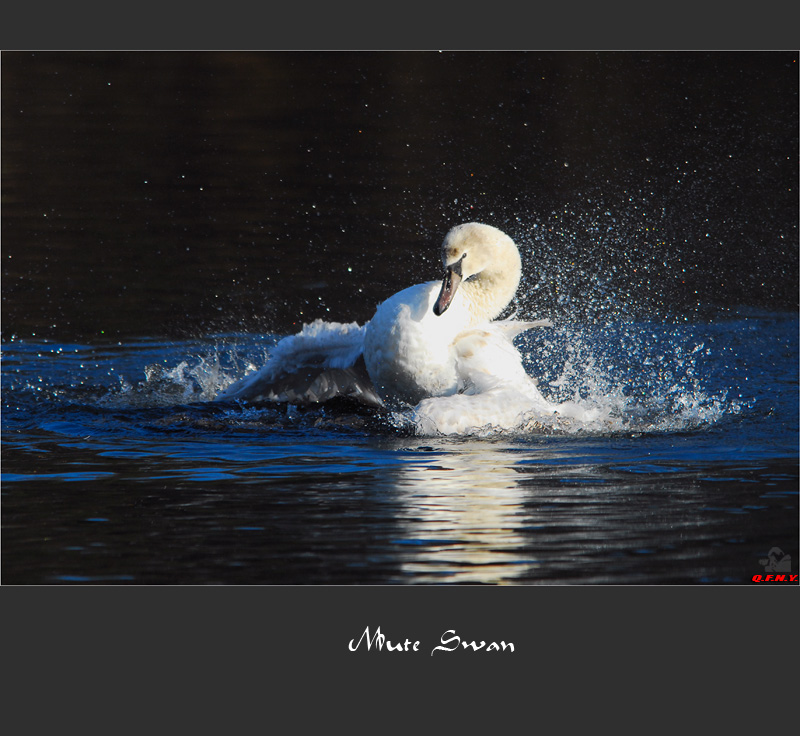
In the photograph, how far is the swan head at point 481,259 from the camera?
25.9 feet

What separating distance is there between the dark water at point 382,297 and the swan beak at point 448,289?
80 centimetres

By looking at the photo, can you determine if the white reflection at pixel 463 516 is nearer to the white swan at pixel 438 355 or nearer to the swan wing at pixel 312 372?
the white swan at pixel 438 355

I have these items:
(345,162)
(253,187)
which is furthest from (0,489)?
(345,162)

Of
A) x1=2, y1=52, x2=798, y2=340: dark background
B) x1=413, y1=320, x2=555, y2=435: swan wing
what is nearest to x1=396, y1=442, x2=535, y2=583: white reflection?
x1=413, y1=320, x2=555, y2=435: swan wing

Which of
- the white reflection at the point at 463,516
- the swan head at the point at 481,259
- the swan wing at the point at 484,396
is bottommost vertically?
the white reflection at the point at 463,516

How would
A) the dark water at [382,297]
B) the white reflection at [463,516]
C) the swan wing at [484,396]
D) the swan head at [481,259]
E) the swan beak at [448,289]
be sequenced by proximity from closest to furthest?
the white reflection at [463,516] < the dark water at [382,297] < the swan wing at [484,396] < the swan beak at [448,289] < the swan head at [481,259]

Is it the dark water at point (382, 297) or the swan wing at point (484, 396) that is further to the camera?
the swan wing at point (484, 396)

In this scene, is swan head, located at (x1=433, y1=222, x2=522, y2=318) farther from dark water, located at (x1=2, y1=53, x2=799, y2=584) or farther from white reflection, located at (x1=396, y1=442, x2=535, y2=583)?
white reflection, located at (x1=396, y1=442, x2=535, y2=583)

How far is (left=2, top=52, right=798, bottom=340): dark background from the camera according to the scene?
12953mm

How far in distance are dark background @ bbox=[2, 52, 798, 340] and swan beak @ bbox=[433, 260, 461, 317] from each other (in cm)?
437

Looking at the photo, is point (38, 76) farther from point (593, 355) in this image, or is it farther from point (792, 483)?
point (792, 483)

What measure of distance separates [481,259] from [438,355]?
0.85m

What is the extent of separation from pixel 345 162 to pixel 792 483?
1286 centimetres

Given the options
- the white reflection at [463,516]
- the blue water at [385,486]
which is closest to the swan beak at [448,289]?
the blue water at [385,486]
